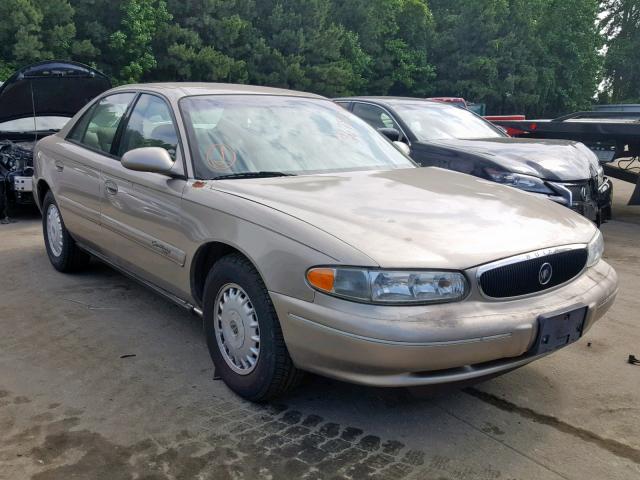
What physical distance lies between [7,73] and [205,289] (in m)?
20.7

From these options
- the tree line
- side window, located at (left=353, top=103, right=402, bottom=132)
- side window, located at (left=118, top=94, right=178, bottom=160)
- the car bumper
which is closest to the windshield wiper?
side window, located at (left=118, top=94, right=178, bottom=160)

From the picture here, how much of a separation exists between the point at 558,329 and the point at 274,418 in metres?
1.40

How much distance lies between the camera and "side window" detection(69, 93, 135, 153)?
4.52 m

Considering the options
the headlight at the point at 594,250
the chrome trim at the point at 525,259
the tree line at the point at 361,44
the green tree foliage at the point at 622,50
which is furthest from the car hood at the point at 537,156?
the green tree foliage at the point at 622,50

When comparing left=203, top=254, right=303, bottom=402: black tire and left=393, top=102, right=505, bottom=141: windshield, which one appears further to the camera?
left=393, top=102, right=505, bottom=141: windshield

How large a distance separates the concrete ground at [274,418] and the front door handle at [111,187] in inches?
35.4

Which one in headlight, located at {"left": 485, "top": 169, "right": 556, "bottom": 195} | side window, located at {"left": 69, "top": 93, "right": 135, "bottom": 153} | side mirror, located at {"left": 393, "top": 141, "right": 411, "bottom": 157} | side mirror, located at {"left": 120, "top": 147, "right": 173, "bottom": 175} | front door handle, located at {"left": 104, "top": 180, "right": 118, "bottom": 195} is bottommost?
headlight, located at {"left": 485, "top": 169, "right": 556, "bottom": 195}

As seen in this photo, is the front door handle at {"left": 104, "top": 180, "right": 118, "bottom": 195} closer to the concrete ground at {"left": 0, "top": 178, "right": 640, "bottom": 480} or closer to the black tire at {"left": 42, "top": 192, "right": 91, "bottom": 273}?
the concrete ground at {"left": 0, "top": 178, "right": 640, "bottom": 480}

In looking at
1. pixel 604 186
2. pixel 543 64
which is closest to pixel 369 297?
pixel 604 186

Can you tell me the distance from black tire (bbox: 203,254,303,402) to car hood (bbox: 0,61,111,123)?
5.75 metres

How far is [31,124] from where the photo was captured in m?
8.70

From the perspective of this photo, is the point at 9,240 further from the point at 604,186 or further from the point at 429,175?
the point at 604,186

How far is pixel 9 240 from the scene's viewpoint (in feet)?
22.2

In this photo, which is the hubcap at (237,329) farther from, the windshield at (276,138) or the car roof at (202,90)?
the car roof at (202,90)
